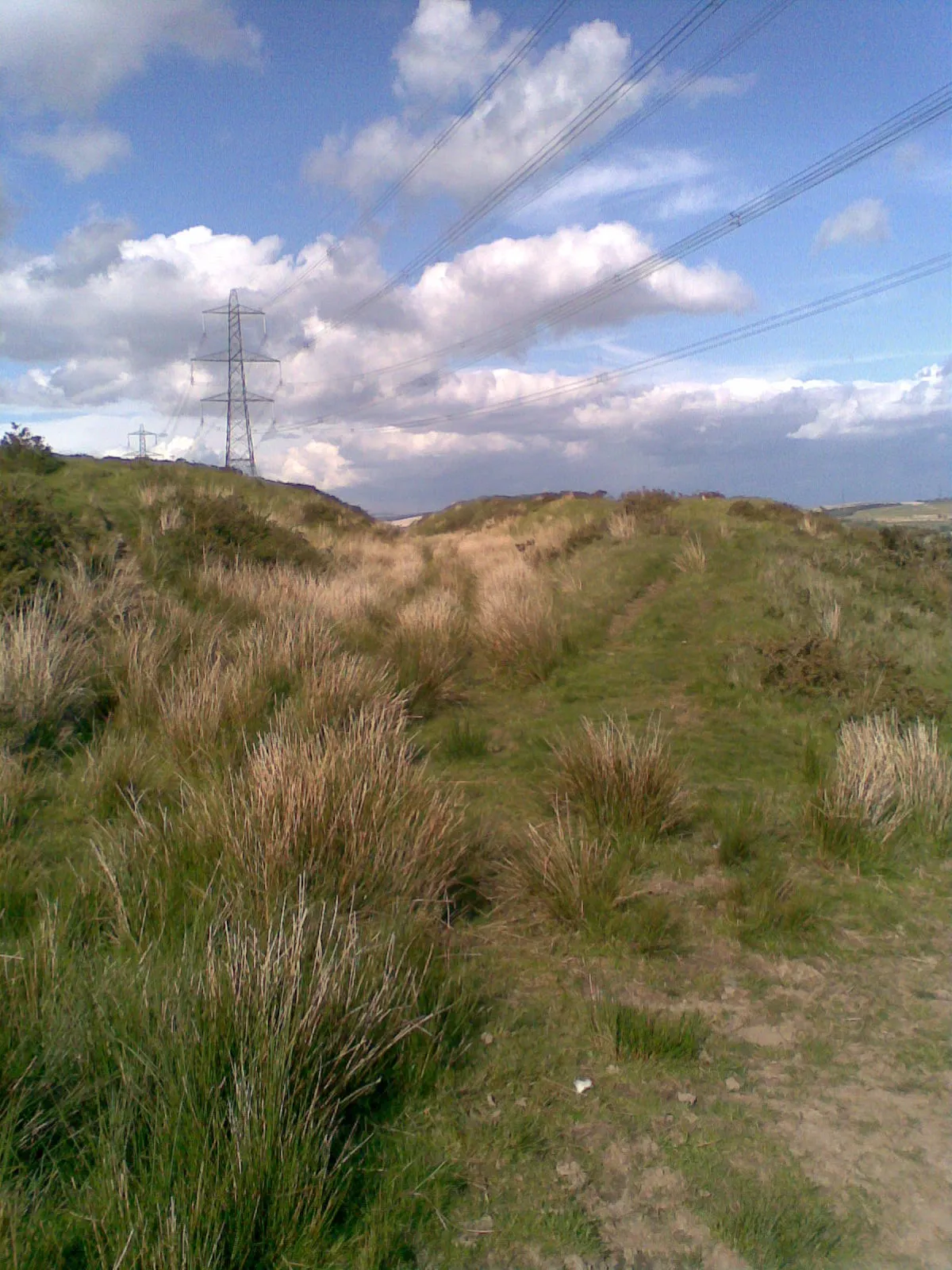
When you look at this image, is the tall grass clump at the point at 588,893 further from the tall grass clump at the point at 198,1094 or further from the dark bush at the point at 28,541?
the dark bush at the point at 28,541

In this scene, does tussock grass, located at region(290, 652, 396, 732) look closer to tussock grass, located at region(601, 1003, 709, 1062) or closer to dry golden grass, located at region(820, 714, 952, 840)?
dry golden grass, located at region(820, 714, 952, 840)

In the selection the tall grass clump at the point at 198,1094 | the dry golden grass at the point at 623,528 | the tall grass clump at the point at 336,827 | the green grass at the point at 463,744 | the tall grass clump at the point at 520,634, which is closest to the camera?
the tall grass clump at the point at 198,1094

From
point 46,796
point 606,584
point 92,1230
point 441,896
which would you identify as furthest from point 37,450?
point 92,1230

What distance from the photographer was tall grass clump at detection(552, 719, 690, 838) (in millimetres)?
5641

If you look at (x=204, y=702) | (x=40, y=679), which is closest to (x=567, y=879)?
(x=204, y=702)

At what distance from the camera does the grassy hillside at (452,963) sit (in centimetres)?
263

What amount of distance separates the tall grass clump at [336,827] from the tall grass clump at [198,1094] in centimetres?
81

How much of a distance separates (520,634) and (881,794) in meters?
5.22

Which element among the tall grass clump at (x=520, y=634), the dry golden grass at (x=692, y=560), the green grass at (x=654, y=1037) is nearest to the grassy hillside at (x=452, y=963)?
the green grass at (x=654, y=1037)

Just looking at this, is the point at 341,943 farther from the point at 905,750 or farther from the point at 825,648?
the point at 825,648

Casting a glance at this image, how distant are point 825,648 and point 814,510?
952 inches

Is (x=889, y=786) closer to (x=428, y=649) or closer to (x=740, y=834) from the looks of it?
(x=740, y=834)

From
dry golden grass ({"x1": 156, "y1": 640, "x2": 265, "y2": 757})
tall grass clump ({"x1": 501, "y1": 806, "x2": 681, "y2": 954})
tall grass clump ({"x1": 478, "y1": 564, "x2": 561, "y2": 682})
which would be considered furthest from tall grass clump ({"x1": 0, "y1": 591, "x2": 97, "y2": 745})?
tall grass clump ({"x1": 478, "y1": 564, "x2": 561, "y2": 682})

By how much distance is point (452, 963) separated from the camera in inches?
161
